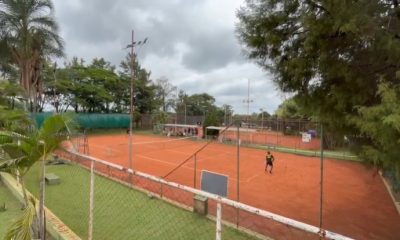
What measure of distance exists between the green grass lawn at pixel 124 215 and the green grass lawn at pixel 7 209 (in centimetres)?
83

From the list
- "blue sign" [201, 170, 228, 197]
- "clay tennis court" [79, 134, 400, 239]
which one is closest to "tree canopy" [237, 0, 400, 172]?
"clay tennis court" [79, 134, 400, 239]

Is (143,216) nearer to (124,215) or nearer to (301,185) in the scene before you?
(124,215)

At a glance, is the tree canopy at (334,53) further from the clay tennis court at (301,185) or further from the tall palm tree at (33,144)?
the tall palm tree at (33,144)

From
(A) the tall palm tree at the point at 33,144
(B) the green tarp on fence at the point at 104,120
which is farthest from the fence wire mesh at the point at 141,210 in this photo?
(B) the green tarp on fence at the point at 104,120

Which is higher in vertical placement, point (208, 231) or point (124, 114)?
point (124, 114)

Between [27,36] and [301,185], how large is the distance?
20877 millimetres

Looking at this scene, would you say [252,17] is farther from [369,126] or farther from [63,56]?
[63,56]

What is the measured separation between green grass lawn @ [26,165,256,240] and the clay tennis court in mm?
4392

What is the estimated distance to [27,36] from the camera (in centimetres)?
2447

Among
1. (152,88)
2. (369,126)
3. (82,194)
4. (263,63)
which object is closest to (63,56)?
(82,194)

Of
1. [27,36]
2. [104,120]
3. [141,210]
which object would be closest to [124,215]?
[141,210]

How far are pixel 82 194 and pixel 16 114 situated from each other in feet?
14.0

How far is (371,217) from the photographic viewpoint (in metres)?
12.6

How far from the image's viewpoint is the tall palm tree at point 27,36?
2397 centimetres
